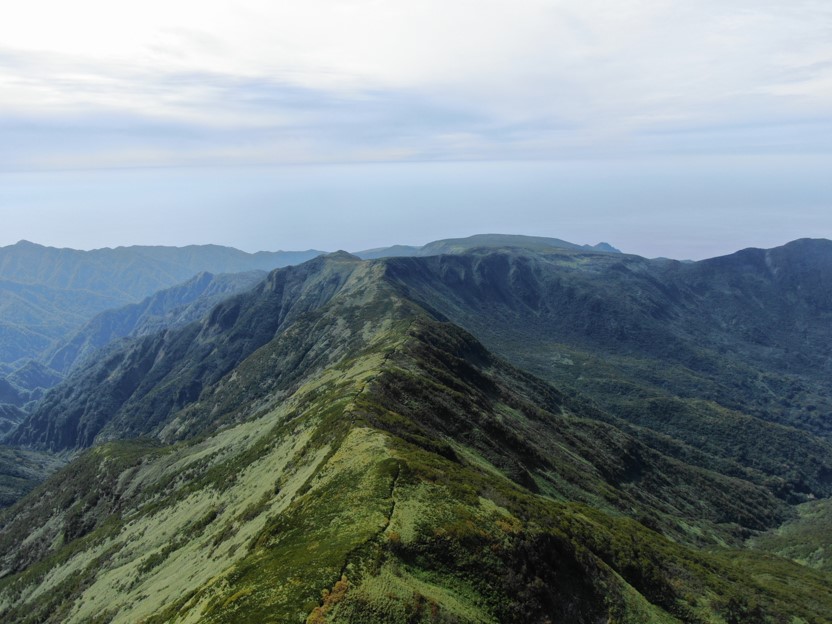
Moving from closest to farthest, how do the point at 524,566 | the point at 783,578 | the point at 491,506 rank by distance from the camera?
the point at 524,566
the point at 491,506
the point at 783,578

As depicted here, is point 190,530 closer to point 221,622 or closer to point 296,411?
point 296,411

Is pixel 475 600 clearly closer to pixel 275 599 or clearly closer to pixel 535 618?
pixel 535 618

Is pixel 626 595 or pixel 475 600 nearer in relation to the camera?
pixel 475 600

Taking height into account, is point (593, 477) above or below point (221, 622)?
below

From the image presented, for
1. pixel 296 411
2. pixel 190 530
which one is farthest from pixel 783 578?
pixel 190 530

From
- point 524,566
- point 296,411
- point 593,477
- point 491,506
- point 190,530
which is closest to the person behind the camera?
point 524,566

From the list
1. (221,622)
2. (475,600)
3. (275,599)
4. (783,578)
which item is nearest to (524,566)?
(475,600)

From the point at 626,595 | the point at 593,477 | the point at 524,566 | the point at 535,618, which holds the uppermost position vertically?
the point at 524,566
